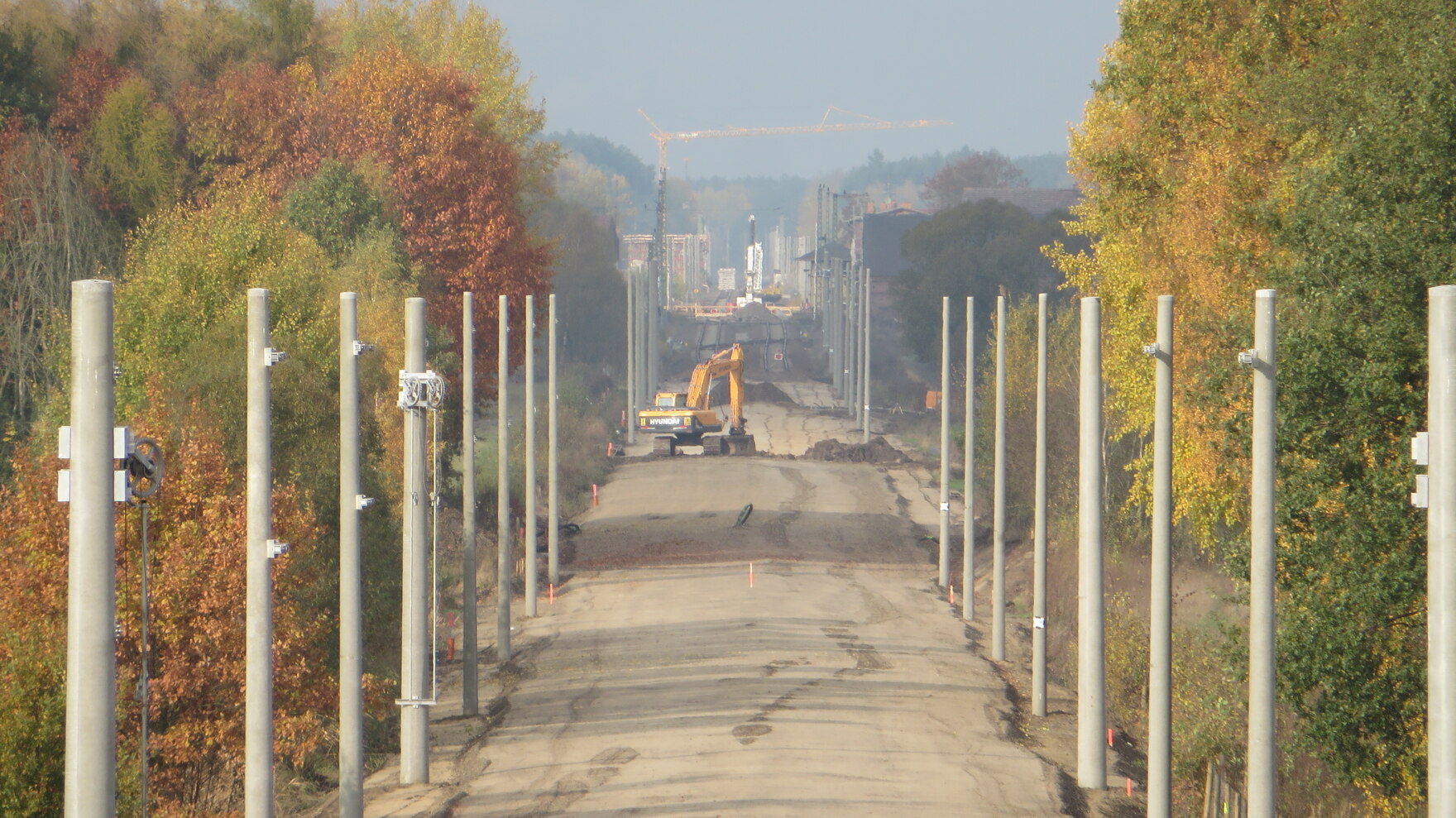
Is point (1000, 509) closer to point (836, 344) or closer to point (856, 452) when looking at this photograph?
point (856, 452)

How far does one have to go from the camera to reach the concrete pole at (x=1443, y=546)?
9656mm

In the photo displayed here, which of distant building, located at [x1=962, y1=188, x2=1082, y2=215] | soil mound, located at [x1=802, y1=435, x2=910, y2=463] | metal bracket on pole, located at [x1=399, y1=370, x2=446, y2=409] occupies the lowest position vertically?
soil mound, located at [x1=802, y1=435, x2=910, y2=463]

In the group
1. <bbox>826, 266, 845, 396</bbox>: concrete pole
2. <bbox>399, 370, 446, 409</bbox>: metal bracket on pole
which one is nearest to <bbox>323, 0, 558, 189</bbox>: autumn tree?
<bbox>826, 266, 845, 396</bbox>: concrete pole

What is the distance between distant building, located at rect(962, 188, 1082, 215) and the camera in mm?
139500

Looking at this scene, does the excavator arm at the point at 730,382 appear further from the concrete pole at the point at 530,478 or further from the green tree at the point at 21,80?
the concrete pole at the point at 530,478

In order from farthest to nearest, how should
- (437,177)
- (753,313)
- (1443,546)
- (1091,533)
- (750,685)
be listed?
(753,313) → (437,177) → (750,685) → (1091,533) → (1443,546)

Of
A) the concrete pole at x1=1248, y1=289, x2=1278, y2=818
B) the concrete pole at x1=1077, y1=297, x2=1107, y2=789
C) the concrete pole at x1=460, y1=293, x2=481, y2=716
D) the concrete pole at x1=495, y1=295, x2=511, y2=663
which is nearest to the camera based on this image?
the concrete pole at x1=1248, y1=289, x2=1278, y2=818

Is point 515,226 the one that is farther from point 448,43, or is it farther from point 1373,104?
point 1373,104

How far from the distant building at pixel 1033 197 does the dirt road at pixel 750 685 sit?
297 ft

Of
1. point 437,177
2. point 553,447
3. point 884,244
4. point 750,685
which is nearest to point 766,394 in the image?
point 884,244

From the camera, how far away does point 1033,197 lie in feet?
475

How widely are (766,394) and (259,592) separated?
82951mm

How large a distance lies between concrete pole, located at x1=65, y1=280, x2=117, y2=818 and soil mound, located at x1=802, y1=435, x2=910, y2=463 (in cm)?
5655

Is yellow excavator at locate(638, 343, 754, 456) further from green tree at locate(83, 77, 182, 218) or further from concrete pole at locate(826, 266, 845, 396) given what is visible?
concrete pole at locate(826, 266, 845, 396)
